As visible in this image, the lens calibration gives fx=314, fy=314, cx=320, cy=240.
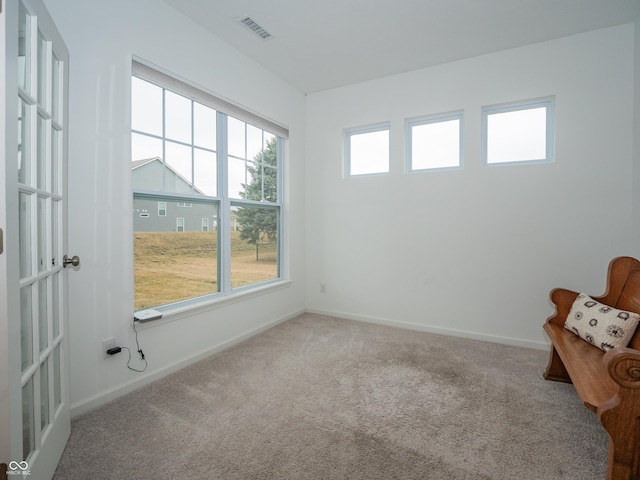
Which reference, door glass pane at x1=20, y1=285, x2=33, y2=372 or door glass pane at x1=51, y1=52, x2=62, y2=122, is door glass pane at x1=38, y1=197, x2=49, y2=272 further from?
door glass pane at x1=51, y1=52, x2=62, y2=122

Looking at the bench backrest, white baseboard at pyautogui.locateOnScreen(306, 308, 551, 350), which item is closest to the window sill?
white baseboard at pyautogui.locateOnScreen(306, 308, 551, 350)

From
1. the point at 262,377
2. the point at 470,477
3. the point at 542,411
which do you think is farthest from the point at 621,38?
the point at 262,377

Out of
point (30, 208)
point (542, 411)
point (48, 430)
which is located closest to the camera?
point (30, 208)

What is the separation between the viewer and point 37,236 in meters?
1.36

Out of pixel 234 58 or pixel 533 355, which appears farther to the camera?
pixel 234 58

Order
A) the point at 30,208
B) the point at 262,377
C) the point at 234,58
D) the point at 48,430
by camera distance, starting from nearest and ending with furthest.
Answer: the point at 30,208
the point at 48,430
the point at 262,377
the point at 234,58

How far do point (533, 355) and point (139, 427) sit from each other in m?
3.16

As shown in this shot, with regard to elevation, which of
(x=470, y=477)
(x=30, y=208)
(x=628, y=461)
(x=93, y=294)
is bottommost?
(x=470, y=477)

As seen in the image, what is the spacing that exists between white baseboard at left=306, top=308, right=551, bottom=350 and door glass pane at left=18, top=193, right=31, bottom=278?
3.21 m

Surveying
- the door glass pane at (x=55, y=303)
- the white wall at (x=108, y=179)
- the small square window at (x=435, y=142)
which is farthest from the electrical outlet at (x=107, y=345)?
the small square window at (x=435, y=142)

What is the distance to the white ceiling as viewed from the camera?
96.7 inches

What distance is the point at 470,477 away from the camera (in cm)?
145

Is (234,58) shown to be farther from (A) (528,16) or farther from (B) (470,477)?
(B) (470,477)

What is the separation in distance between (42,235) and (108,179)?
2.52ft
